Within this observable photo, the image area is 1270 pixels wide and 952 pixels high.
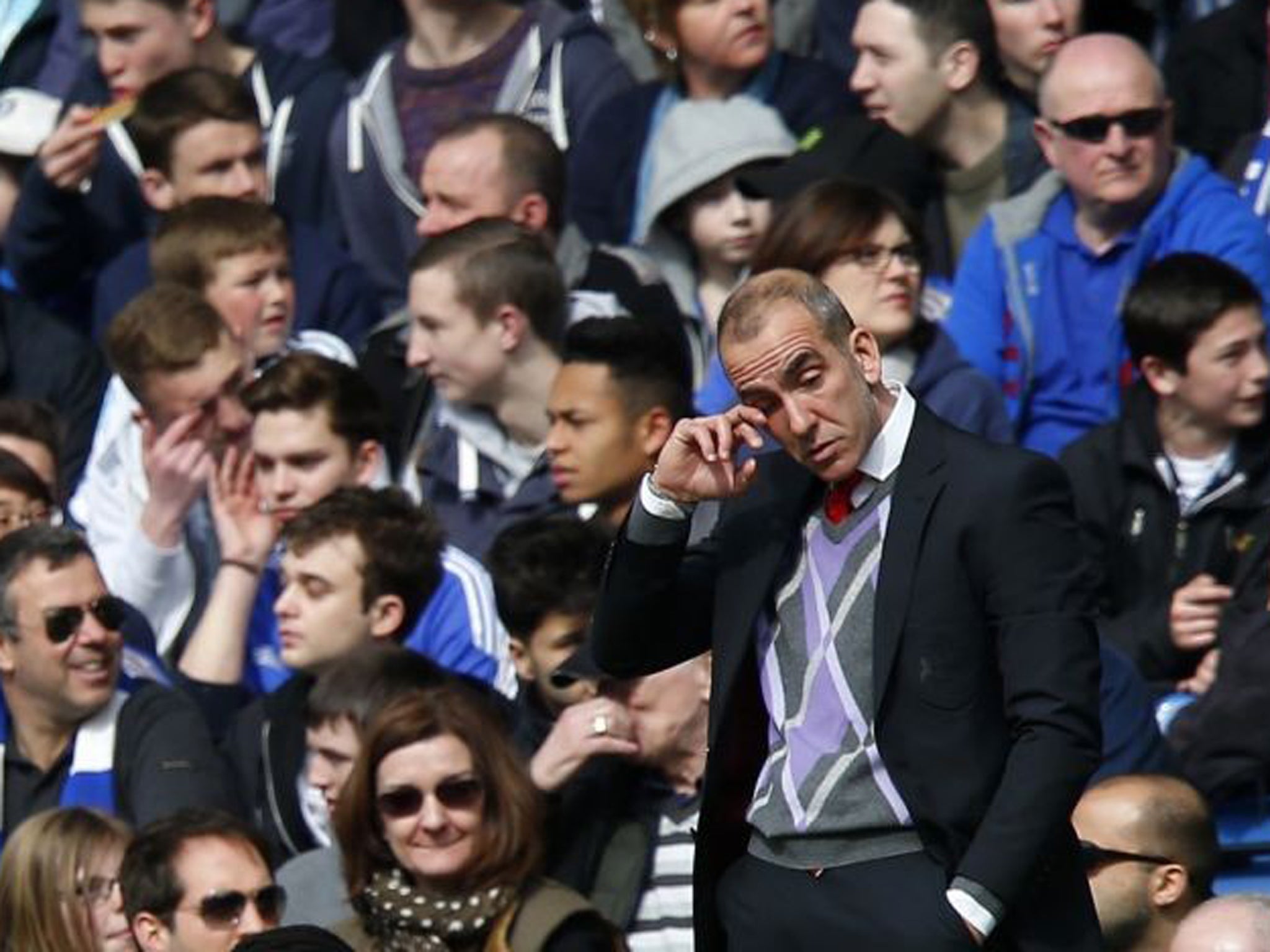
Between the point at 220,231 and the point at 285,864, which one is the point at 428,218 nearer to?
the point at 220,231

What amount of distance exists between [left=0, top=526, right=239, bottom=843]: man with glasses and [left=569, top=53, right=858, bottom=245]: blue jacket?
8.01 ft

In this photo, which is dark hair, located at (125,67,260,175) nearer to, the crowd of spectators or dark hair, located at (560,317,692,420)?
the crowd of spectators

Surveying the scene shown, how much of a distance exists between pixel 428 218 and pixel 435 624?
1.89 metres

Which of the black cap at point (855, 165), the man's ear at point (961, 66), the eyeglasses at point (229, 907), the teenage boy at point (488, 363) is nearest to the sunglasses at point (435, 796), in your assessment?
the eyeglasses at point (229, 907)

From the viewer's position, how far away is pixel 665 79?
10891 mm

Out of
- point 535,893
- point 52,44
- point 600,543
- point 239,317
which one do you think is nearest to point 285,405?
point 239,317

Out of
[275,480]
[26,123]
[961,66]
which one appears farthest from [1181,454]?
[26,123]

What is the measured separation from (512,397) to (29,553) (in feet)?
5.02

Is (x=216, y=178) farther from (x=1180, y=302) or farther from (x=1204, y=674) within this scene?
(x=1204, y=674)

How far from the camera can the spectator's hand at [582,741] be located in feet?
26.1

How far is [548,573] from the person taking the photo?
8.48 m

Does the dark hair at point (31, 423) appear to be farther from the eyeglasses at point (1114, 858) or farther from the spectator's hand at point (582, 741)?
the eyeglasses at point (1114, 858)

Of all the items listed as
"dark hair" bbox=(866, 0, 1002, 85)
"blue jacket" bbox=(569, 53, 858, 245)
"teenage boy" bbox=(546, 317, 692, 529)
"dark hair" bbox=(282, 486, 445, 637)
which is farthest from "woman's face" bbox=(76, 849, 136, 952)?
"dark hair" bbox=(866, 0, 1002, 85)

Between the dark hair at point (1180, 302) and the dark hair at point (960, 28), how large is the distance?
1440 millimetres
